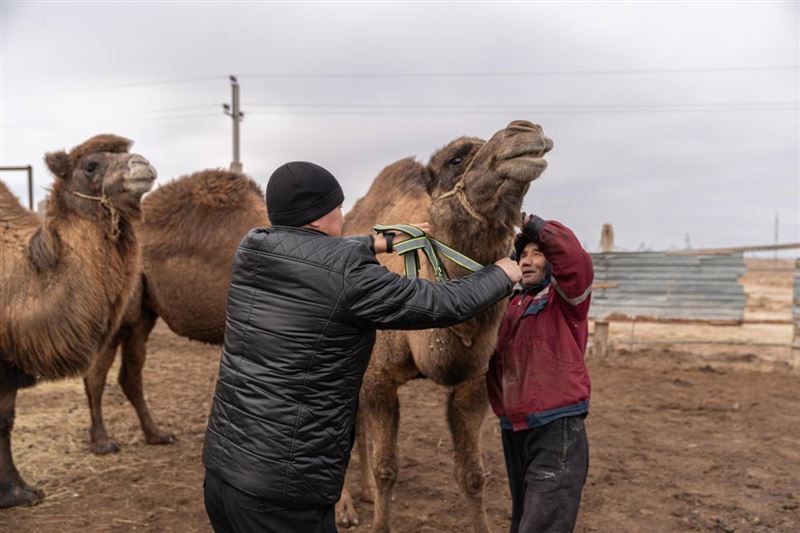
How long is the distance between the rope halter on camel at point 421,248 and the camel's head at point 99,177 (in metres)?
2.56

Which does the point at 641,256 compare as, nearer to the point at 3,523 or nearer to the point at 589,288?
the point at 589,288

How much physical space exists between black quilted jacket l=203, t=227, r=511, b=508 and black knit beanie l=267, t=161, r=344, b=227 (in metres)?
0.06

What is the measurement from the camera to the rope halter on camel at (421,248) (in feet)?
9.39

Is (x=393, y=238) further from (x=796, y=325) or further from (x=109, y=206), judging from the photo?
(x=796, y=325)

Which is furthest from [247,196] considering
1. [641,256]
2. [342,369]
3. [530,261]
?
[641,256]

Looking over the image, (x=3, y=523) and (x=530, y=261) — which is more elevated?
(x=530, y=261)

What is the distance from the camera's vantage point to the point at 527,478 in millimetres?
3135

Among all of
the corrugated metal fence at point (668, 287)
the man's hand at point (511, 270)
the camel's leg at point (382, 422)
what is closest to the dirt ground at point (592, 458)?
the camel's leg at point (382, 422)

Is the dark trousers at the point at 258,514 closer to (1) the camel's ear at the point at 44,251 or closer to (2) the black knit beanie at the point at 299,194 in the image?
(2) the black knit beanie at the point at 299,194

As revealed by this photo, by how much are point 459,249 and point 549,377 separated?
2.52ft

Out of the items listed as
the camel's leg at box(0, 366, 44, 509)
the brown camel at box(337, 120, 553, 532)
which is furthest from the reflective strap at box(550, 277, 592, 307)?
the camel's leg at box(0, 366, 44, 509)

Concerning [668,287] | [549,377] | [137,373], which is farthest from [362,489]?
[668,287]

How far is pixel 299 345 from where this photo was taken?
7.48 ft

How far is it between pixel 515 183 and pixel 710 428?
5.64 m
